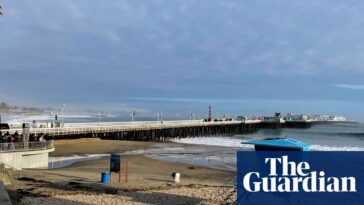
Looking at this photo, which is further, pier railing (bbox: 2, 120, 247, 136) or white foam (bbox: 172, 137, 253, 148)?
white foam (bbox: 172, 137, 253, 148)

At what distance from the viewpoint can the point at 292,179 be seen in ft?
29.3

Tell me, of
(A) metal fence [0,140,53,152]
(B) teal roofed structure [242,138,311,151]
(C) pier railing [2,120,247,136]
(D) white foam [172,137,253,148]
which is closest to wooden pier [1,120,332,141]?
(C) pier railing [2,120,247,136]

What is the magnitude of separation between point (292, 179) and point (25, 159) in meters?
18.9

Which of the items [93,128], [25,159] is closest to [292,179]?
[25,159]

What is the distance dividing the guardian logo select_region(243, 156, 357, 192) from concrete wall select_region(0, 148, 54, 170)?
17048mm

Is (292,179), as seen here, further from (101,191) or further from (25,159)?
(25,159)

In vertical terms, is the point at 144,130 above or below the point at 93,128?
below

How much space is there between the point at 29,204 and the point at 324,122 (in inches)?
5392

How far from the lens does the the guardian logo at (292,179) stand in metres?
8.93

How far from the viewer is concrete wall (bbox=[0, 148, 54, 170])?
2313 centimetres

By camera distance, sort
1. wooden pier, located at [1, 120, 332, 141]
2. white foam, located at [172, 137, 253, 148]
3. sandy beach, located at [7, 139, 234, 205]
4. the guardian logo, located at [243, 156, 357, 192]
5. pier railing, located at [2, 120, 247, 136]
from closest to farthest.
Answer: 1. the guardian logo, located at [243, 156, 357, 192]
2. sandy beach, located at [7, 139, 234, 205]
3. pier railing, located at [2, 120, 247, 136]
4. wooden pier, located at [1, 120, 332, 141]
5. white foam, located at [172, 137, 253, 148]

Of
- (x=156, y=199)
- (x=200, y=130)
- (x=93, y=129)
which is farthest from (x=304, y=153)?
(x=200, y=130)

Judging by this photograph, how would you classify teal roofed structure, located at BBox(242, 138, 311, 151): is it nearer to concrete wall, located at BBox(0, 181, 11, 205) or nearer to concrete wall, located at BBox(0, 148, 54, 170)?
concrete wall, located at BBox(0, 181, 11, 205)

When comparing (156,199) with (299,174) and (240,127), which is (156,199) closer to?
(299,174)
